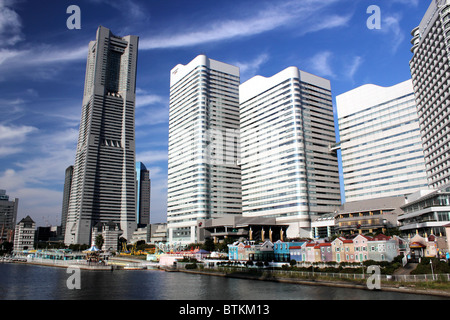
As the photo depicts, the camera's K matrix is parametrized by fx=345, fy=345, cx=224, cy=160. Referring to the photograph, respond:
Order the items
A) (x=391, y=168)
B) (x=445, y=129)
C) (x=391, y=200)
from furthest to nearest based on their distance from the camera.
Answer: (x=391, y=168) → (x=391, y=200) → (x=445, y=129)

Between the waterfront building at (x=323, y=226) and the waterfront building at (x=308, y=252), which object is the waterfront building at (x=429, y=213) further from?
the waterfront building at (x=308, y=252)

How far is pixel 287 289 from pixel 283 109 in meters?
128

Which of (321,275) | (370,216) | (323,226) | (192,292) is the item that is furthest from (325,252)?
(323,226)

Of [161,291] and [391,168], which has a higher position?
[391,168]

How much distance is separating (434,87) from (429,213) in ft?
178

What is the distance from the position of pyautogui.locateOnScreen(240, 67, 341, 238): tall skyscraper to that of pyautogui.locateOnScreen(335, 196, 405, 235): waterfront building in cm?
1717

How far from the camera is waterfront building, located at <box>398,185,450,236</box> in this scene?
109 meters

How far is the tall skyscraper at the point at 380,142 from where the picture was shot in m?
158

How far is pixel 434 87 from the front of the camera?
5374 inches

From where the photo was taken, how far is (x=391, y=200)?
5851 inches

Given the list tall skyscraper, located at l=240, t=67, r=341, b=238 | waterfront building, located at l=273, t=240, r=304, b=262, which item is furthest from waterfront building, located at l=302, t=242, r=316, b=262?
tall skyscraper, located at l=240, t=67, r=341, b=238
